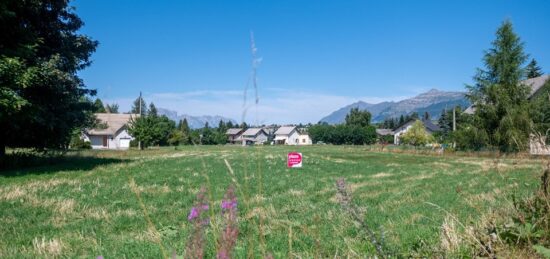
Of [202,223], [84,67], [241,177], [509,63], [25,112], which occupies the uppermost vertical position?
[509,63]

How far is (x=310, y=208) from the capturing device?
7.93 meters

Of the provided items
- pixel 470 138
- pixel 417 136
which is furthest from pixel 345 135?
pixel 470 138

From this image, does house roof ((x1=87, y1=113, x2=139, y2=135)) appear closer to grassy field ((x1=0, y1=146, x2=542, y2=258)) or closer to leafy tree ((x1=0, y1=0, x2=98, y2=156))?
leafy tree ((x1=0, y1=0, x2=98, y2=156))

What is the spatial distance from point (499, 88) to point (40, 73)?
42.2 m

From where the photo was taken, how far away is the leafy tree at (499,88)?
40438 mm

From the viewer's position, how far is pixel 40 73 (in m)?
17.2

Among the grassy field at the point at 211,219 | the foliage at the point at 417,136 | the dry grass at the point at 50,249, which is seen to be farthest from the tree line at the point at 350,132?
the dry grass at the point at 50,249

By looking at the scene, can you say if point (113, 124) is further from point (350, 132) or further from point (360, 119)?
point (360, 119)

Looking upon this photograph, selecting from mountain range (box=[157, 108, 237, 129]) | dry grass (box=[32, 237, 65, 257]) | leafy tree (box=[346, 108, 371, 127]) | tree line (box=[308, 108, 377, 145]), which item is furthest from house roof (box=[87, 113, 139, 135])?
leafy tree (box=[346, 108, 371, 127])

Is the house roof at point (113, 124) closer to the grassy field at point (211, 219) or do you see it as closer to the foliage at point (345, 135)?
the foliage at point (345, 135)

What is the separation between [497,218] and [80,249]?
4.81 metres

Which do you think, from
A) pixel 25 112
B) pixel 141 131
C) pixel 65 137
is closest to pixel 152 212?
pixel 25 112

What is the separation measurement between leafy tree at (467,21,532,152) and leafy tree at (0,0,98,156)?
3834 centimetres

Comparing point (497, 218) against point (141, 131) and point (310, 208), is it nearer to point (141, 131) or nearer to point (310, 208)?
point (310, 208)
